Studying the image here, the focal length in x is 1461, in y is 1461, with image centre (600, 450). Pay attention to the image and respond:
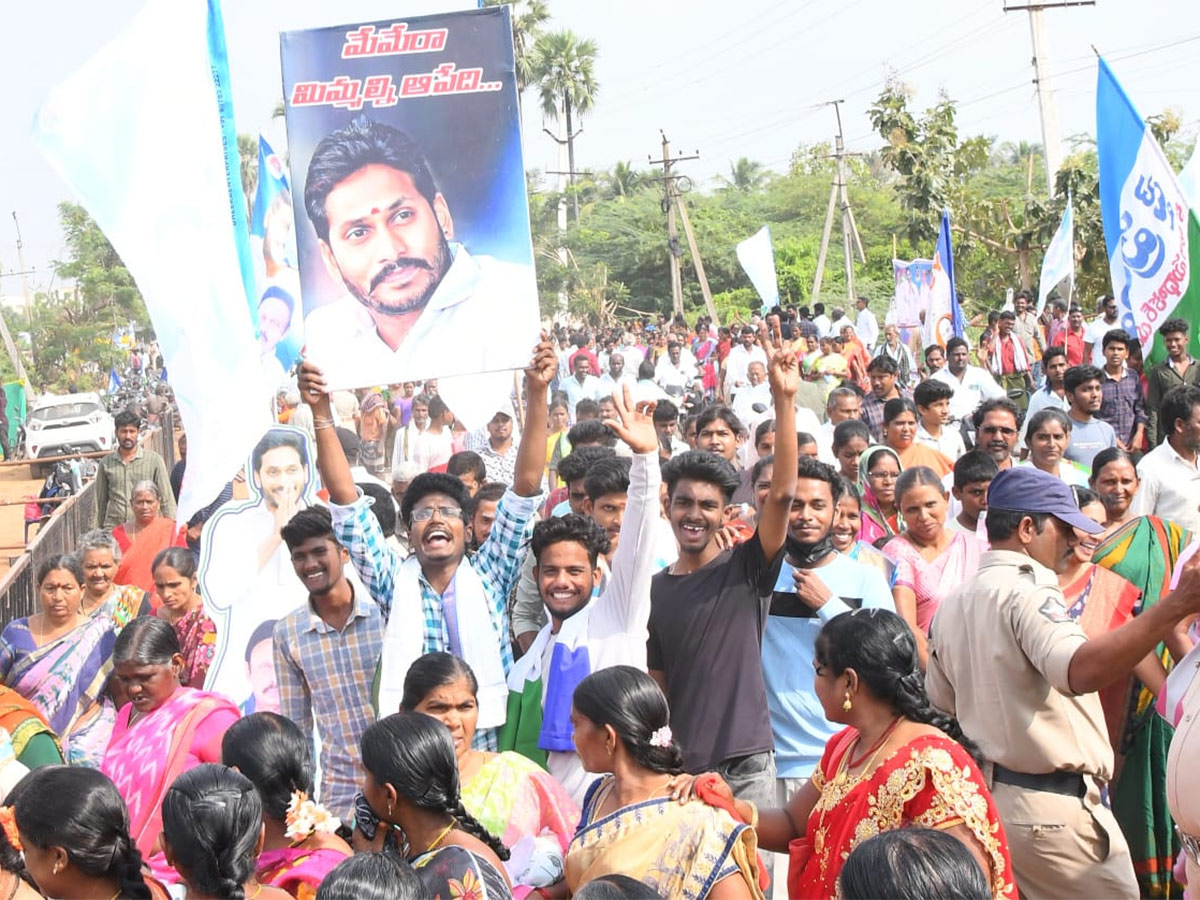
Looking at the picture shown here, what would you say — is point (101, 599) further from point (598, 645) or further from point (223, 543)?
point (598, 645)

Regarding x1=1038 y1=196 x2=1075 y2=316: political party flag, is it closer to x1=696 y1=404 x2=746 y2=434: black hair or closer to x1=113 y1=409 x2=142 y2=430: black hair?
x1=696 y1=404 x2=746 y2=434: black hair

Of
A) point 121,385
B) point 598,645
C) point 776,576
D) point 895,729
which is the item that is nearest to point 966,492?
point 776,576

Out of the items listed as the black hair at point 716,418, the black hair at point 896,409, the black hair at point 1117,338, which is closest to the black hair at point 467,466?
the black hair at point 716,418

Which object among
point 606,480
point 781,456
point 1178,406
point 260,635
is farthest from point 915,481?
→ point 260,635

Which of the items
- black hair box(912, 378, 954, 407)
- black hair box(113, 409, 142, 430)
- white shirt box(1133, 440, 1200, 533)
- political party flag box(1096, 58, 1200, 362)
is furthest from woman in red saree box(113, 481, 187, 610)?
political party flag box(1096, 58, 1200, 362)

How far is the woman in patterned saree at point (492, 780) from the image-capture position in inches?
142

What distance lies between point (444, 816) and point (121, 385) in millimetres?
47372

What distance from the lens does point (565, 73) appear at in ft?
216

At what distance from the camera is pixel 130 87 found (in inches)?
209

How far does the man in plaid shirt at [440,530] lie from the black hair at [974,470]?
215 cm

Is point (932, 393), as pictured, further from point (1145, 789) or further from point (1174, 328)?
point (1145, 789)

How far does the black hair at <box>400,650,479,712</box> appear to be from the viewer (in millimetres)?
3760

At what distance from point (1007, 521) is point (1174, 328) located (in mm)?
5785

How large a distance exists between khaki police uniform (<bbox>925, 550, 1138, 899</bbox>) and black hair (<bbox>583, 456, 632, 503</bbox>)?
69.4 inches
